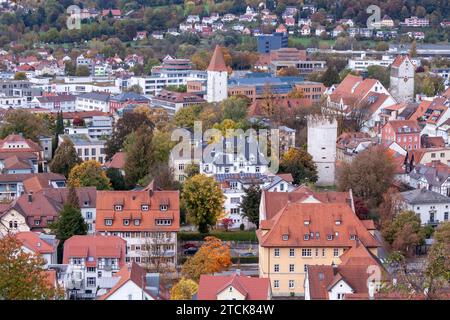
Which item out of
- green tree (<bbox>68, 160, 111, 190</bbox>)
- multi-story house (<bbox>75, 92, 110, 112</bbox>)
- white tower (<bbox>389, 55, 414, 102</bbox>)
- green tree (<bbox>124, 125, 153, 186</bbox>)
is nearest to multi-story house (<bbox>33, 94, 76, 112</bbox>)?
multi-story house (<bbox>75, 92, 110, 112</bbox>)

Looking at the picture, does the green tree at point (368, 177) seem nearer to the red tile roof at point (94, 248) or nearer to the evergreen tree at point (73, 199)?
the evergreen tree at point (73, 199)

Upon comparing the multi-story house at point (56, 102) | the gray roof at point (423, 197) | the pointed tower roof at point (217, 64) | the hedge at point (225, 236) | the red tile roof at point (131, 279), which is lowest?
the hedge at point (225, 236)

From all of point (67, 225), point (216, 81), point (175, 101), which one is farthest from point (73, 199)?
point (175, 101)

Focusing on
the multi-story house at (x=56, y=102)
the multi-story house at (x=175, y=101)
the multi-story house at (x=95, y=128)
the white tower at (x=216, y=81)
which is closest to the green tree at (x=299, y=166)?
the multi-story house at (x=95, y=128)

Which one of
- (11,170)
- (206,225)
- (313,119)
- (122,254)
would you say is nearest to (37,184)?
(11,170)

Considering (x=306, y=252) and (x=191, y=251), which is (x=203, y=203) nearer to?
(x=191, y=251)

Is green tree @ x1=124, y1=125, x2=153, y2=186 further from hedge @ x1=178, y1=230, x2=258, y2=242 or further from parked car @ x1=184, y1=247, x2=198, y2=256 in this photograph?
parked car @ x1=184, y1=247, x2=198, y2=256

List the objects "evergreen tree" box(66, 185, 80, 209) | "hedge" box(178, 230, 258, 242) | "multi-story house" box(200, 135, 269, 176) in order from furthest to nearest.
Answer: "multi-story house" box(200, 135, 269, 176) → "hedge" box(178, 230, 258, 242) → "evergreen tree" box(66, 185, 80, 209)
